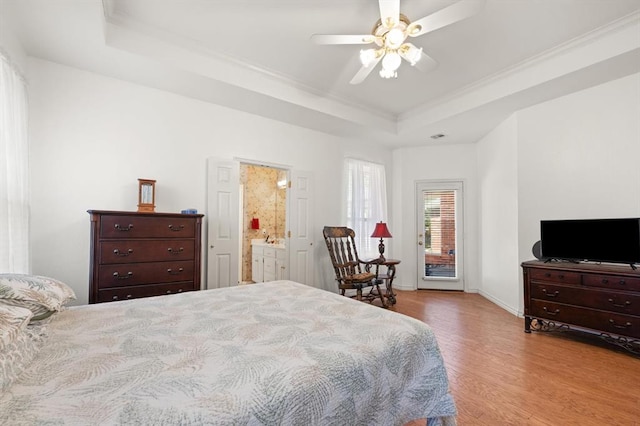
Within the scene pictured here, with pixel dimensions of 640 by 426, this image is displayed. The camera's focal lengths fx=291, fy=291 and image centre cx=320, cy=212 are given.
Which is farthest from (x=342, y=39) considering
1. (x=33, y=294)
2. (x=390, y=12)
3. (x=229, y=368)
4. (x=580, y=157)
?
(x=580, y=157)

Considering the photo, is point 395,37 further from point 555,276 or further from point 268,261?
point 268,261

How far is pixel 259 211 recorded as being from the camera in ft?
20.0

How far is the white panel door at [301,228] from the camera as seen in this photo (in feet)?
14.1

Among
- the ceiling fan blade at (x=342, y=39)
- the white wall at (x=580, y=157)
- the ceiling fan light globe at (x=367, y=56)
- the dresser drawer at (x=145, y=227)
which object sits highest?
the ceiling fan blade at (x=342, y=39)

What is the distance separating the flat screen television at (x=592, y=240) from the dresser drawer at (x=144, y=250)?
383 centimetres

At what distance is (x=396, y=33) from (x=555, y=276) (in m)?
2.88

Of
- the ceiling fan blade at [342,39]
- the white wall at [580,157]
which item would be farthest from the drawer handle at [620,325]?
the ceiling fan blade at [342,39]

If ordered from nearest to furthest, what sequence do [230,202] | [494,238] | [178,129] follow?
[178,129], [230,202], [494,238]

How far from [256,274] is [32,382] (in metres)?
4.87

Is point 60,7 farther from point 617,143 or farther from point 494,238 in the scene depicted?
point 494,238

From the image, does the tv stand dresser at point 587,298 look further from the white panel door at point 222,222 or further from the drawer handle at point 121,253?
the drawer handle at point 121,253

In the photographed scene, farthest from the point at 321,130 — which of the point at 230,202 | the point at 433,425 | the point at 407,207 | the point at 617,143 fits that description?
the point at 433,425

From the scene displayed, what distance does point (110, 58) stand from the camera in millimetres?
2684

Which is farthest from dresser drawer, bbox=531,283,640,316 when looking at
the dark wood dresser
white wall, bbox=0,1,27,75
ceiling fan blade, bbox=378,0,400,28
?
white wall, bbox=0,1,27,75
